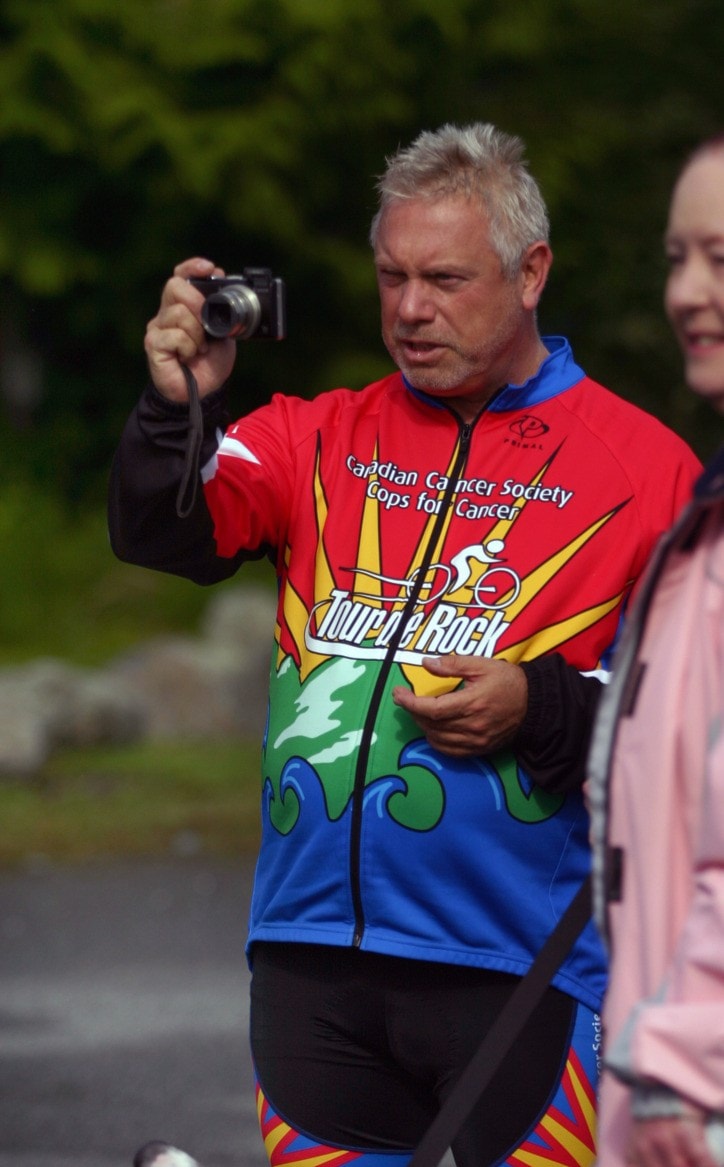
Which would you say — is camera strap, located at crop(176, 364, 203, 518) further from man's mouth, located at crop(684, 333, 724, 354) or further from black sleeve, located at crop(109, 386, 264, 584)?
man's mouth, located at crop(684, 333, 724, 354)

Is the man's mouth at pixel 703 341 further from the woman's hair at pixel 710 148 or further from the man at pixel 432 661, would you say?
the man at pixel 432 661

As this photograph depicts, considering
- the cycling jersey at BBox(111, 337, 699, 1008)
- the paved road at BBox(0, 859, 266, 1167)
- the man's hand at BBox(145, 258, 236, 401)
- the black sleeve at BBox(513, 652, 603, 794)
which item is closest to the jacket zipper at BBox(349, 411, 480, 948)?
the cycling jersey at BBox(111, 337, 699, 1008)

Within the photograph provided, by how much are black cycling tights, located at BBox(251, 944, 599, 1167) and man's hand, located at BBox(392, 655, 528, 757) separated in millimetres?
348

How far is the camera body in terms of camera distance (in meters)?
2.80

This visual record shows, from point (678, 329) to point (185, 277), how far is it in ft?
3.13

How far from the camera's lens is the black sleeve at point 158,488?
2.84 meters

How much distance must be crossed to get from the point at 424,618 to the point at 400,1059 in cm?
65

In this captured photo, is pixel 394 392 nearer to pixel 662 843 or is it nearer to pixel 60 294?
pixel 662 843

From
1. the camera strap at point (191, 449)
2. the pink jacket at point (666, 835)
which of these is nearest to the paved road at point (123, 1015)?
the camera strap at point (191, 449)

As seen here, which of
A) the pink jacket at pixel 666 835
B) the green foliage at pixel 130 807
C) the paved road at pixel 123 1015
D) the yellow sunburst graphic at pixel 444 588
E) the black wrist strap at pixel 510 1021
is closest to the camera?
the pink jacket at pixel 666 835

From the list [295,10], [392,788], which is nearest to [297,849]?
[392,788]

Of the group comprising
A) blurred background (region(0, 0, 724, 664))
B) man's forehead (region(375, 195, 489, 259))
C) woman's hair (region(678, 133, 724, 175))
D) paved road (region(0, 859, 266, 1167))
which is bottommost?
paved road (region(0, 859, 266, 1167))

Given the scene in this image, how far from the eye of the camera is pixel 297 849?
2.88 m

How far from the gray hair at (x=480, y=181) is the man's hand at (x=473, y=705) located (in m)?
0.63
